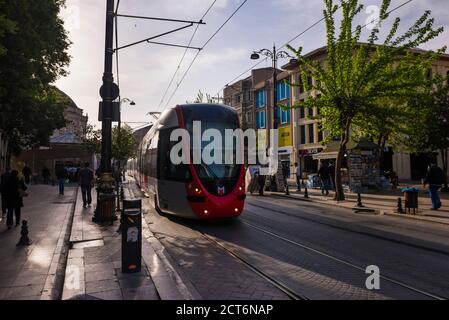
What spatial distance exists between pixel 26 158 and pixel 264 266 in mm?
38826

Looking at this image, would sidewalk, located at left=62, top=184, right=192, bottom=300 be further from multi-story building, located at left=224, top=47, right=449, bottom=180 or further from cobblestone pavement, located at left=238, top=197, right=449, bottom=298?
multi-story building, located at left=224, top=47, right=449, bottom=180

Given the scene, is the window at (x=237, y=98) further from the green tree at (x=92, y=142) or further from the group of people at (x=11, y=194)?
the group of people at (x=11, y=194)

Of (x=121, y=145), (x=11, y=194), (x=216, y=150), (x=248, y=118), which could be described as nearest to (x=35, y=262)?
(x=11, y=194)

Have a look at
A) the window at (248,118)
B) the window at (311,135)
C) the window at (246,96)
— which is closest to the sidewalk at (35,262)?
the window at (311,135)

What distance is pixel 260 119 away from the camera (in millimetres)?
49625

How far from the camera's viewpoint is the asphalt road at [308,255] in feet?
16.9

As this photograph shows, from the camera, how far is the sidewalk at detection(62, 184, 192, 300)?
4.88 metres

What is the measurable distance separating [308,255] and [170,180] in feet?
15.4

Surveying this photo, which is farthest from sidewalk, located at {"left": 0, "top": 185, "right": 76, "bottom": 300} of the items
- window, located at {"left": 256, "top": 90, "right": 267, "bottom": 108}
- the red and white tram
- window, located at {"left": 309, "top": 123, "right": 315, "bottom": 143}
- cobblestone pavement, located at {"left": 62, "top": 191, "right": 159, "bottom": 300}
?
window, located at {"left": 256, "top": 90, "right": 267, "bottom": 108}

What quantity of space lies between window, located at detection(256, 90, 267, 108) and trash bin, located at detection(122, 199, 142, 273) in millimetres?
42799

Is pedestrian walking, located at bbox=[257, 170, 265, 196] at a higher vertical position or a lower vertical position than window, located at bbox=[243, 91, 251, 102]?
lower

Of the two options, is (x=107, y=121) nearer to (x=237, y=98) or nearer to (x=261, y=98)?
(x=261, y=98)
